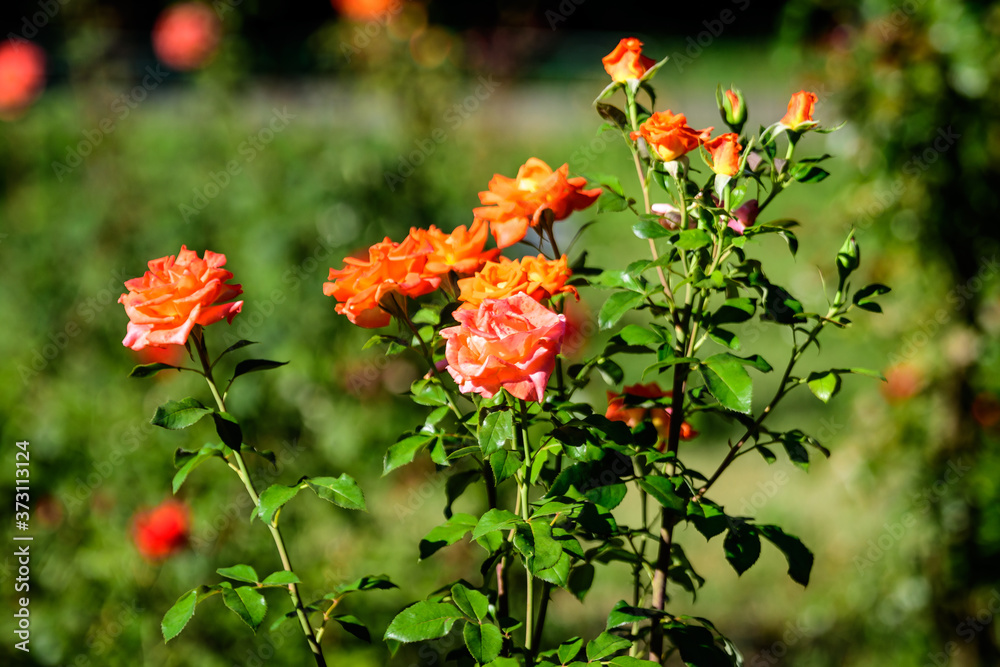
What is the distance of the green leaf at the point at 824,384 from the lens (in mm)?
858

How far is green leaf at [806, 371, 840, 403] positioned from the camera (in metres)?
0.86

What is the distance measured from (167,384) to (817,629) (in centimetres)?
182

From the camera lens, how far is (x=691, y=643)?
796 mm

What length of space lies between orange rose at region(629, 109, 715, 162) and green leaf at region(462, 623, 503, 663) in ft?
1.56

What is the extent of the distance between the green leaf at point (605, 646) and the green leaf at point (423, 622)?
0.13 metres

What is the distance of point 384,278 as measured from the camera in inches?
33.1

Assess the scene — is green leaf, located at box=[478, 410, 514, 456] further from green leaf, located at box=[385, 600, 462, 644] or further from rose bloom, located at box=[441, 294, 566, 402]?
green leaf, located at box=[385, 600, 462, 644]

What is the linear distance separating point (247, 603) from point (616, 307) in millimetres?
453

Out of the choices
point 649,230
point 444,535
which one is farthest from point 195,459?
point 649,230

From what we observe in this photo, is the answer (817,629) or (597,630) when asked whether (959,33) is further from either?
(597,630)

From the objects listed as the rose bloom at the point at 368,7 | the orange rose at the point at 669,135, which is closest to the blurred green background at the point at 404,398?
the rose bloom at the point at 368,7

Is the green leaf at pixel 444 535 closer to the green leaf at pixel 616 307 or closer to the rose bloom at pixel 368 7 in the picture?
the green leaf at pixel 616 307

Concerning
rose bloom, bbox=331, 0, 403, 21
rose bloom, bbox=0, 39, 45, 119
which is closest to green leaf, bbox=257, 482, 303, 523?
rose bloom, bbox=331, 0, 403, 21

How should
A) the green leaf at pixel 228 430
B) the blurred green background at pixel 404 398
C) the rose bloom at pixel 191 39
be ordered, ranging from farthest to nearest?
the rose bloom at pixel 191 39 < the blurred green background at pixel 404 398 < the green leaf at pixel 228 430
